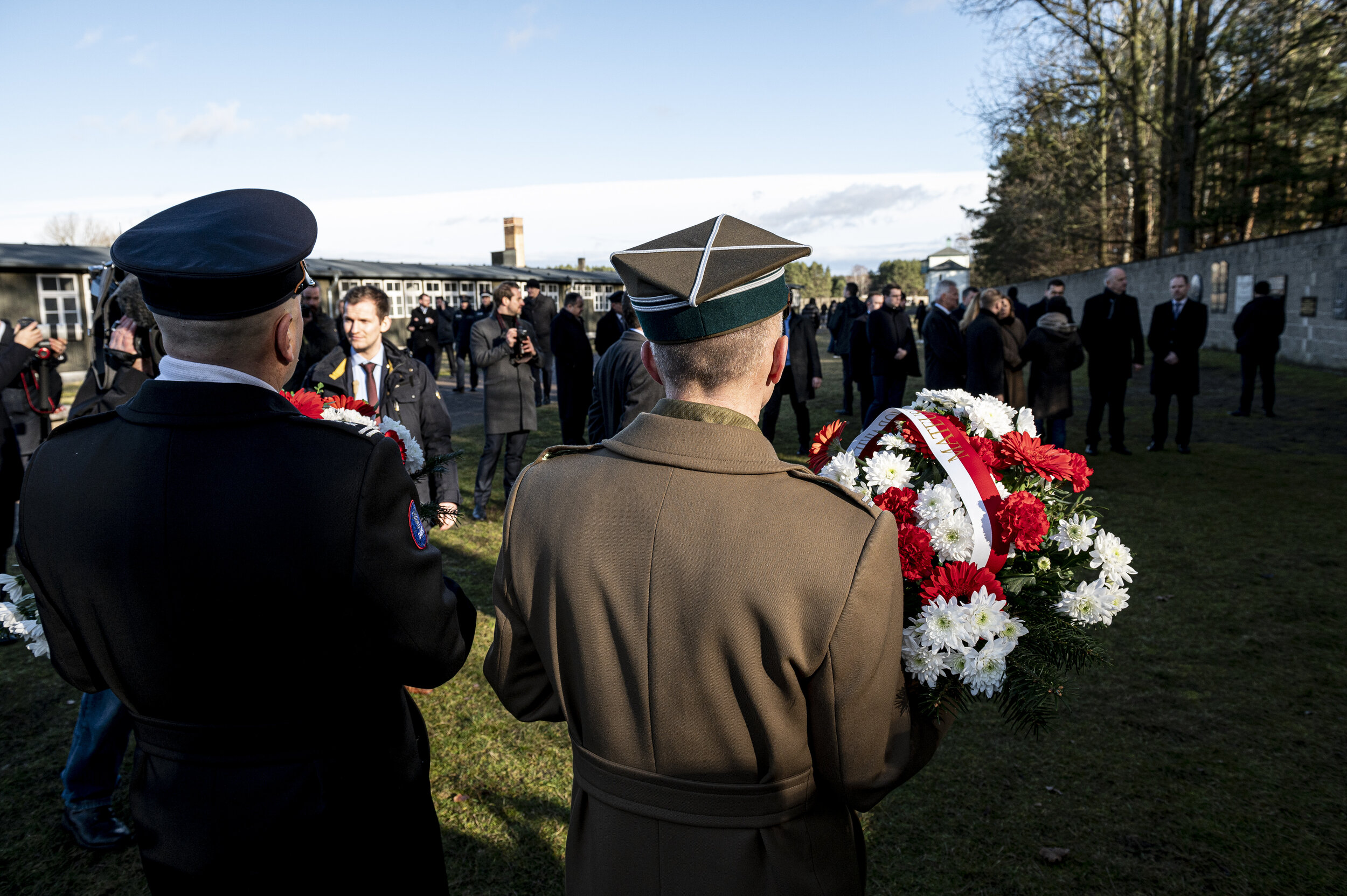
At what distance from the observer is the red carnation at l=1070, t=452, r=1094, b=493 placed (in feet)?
6.88

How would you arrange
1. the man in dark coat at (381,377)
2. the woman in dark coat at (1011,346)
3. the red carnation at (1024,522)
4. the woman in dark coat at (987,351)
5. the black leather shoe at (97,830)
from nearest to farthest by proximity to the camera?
the red carnation at (1024,522) → the black leather shoe at (97,830) → the man in dark coat at (381,377) → the woman in dark coat at (987,351) → the woman in dark coat at (1011,346)

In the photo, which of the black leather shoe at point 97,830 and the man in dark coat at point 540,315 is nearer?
the black leather shoe at point 97,830

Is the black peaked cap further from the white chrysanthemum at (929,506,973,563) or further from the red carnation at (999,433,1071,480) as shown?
the red carnation at (999,433,1071,480)

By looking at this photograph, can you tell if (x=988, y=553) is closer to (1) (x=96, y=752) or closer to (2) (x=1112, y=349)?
(1) (x=96, y=752)

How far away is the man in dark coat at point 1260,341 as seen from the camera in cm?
1219

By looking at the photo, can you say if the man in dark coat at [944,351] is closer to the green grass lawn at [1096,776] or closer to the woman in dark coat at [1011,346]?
the woman in dark coat at [1011,346]

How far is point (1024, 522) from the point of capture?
1.90 metres

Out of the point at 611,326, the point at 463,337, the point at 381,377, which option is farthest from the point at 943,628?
the point at 463,337

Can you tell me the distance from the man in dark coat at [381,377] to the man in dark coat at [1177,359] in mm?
8560

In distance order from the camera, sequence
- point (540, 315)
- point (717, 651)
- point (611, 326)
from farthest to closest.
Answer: point (540, 315), point (611, 326), point (717, 651)

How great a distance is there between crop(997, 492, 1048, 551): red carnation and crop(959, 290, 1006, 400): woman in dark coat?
730cm

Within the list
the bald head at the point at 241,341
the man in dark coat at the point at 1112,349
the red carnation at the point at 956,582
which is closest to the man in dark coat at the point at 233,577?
the bald head at the point at 241,341

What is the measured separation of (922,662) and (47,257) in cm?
2820

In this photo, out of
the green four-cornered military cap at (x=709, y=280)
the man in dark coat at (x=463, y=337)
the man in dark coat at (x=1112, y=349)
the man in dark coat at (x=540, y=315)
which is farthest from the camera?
the man in dark coat at (x=463, y=337)
